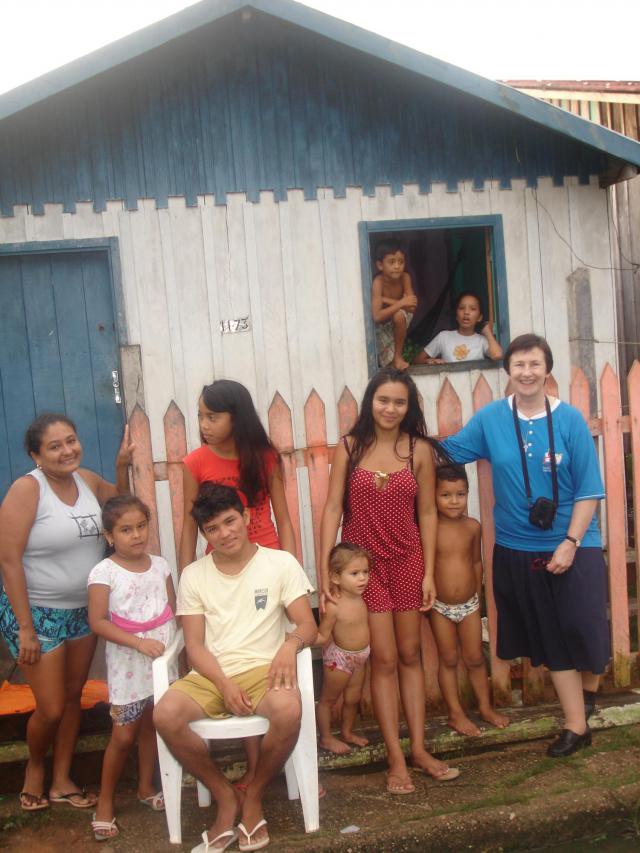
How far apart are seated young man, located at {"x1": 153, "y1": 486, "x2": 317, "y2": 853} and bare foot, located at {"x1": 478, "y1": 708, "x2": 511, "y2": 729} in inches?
41.6

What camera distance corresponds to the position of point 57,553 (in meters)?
3.34

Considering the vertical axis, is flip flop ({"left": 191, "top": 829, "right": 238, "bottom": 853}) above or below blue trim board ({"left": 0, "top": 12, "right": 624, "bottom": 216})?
below

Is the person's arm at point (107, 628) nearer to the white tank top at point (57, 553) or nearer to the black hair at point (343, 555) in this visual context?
the white tank top at point (57, 553)

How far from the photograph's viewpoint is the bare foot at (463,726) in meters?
3.70

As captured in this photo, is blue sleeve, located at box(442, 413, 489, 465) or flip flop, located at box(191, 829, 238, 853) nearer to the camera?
flip flop, located at box(191, 829, 238, 853)

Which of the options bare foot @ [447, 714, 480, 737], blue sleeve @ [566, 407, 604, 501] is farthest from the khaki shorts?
blue sleeve @ [566, 407, 604, 501]

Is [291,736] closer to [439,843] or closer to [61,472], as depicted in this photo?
[439,843]

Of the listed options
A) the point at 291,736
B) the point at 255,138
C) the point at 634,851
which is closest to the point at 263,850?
the point at 291,736

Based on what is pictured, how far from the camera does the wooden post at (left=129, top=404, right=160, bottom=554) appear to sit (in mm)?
3600

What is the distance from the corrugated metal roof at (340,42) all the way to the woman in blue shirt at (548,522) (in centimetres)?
262

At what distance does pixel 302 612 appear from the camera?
10.8 ft

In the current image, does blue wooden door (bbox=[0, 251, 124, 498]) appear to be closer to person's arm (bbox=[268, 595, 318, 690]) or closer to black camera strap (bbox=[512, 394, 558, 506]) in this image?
person's arm (bbox=[268, 595, 318, 690])

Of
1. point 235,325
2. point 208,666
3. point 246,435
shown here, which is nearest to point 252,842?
point 208,666

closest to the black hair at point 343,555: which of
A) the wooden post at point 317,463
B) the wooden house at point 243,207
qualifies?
the wooden post at point 317,463
